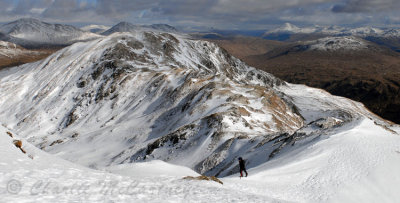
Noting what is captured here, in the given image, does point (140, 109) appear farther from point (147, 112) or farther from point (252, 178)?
point (252, 178)

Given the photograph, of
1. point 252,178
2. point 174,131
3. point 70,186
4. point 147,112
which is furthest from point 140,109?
point 70,186

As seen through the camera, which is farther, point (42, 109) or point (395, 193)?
point (42, 109)

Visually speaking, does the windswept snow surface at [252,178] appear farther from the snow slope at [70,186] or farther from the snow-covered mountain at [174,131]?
the snow-covered mountain at [174,131]

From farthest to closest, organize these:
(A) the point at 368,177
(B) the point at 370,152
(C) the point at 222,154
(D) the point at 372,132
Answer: (C) the point at 222,154 < (D) the point at 372,132 < (B) the point at 370,152 < (A) the point at 368,177

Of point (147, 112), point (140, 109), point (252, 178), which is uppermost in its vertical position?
point (252, 178)

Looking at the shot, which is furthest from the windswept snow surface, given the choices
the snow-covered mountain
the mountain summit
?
the mountain summit

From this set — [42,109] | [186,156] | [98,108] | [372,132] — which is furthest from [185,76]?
[372,132]

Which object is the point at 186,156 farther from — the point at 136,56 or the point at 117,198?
the point at 136,56
